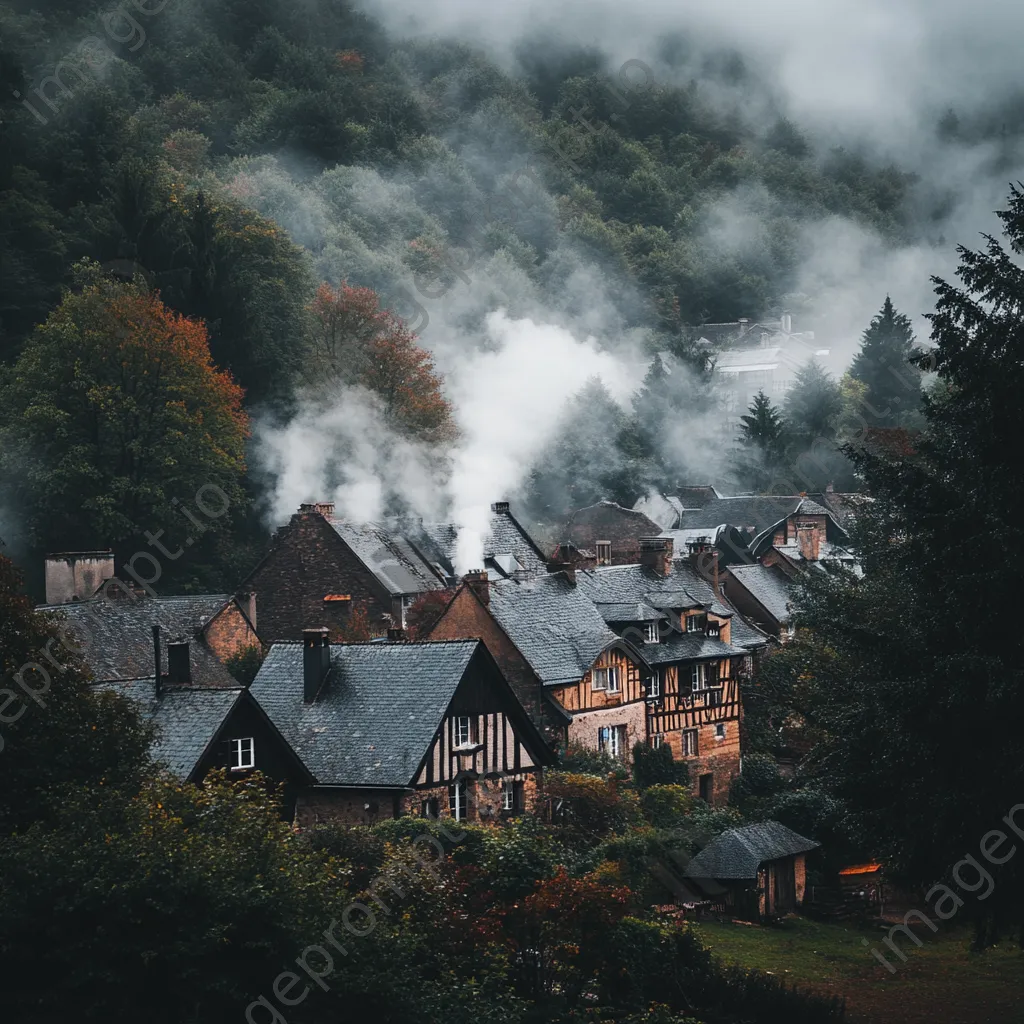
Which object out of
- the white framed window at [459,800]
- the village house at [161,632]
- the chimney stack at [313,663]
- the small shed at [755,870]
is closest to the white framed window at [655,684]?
the small shed at [755,870]

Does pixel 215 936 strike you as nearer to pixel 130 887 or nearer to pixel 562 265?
pixel 130 887

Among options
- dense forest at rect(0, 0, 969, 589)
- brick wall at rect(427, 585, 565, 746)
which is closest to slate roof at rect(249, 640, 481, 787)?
brick wall at rect(427, 585, 565, 746)

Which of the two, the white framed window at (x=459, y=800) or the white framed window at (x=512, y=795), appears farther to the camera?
the white framed window at (x=512, y=795)

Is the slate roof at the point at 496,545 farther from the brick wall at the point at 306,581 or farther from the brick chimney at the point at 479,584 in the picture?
the brick chimney at the point at 479,584

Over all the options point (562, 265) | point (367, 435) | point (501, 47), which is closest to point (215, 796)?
point (367, 435)

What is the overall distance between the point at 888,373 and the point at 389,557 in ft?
213

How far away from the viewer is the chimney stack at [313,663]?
33.3 m

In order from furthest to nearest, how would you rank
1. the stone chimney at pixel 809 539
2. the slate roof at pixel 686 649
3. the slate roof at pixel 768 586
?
the stone chimney at pixel 809 539
the slate roof at pixel 768 586
the slate roof at pixel 686 649

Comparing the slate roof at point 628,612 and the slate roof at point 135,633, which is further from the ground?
the slate roof at point 628,612

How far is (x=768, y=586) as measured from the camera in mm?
58656

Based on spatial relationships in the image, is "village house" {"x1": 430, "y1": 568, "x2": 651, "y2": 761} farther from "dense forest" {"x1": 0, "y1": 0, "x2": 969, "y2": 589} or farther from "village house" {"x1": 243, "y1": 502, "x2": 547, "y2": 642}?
"dense forest" {"x1": 0, "y1": 0, "x2": 969, "y2": 589}

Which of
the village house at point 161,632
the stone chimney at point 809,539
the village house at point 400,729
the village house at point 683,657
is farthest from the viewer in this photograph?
the stone chimney at point 809,539

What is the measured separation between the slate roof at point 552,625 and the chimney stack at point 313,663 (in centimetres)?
797

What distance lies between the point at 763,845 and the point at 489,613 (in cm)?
918
